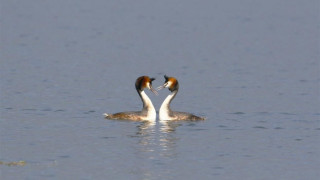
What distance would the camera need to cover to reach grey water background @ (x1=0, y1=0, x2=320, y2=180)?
26.2 meters

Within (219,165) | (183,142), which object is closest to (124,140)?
(183,142)

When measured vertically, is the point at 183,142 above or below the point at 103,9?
below

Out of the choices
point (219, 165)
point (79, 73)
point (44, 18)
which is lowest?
point (219, 165)

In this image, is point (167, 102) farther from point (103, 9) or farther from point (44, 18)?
point (103, 9)

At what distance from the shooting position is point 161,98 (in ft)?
133

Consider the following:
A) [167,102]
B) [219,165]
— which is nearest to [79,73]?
[167,102]

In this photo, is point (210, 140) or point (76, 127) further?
point (76, 127)

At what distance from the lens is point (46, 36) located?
67.2 m

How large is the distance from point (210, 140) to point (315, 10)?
6478cm

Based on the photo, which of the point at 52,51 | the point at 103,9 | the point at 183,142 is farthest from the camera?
the point at 103,9

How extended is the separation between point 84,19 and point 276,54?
31.1 m

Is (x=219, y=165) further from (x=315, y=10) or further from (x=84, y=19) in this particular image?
(x=315, y=10)

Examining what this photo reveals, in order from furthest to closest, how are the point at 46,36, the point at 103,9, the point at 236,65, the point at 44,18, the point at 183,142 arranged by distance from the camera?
the point at 103,9 → the point at 44,18 → the point at 46,36 → the point at 236,65 → the point at 183,142

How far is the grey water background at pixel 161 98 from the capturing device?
26172 millimetres
